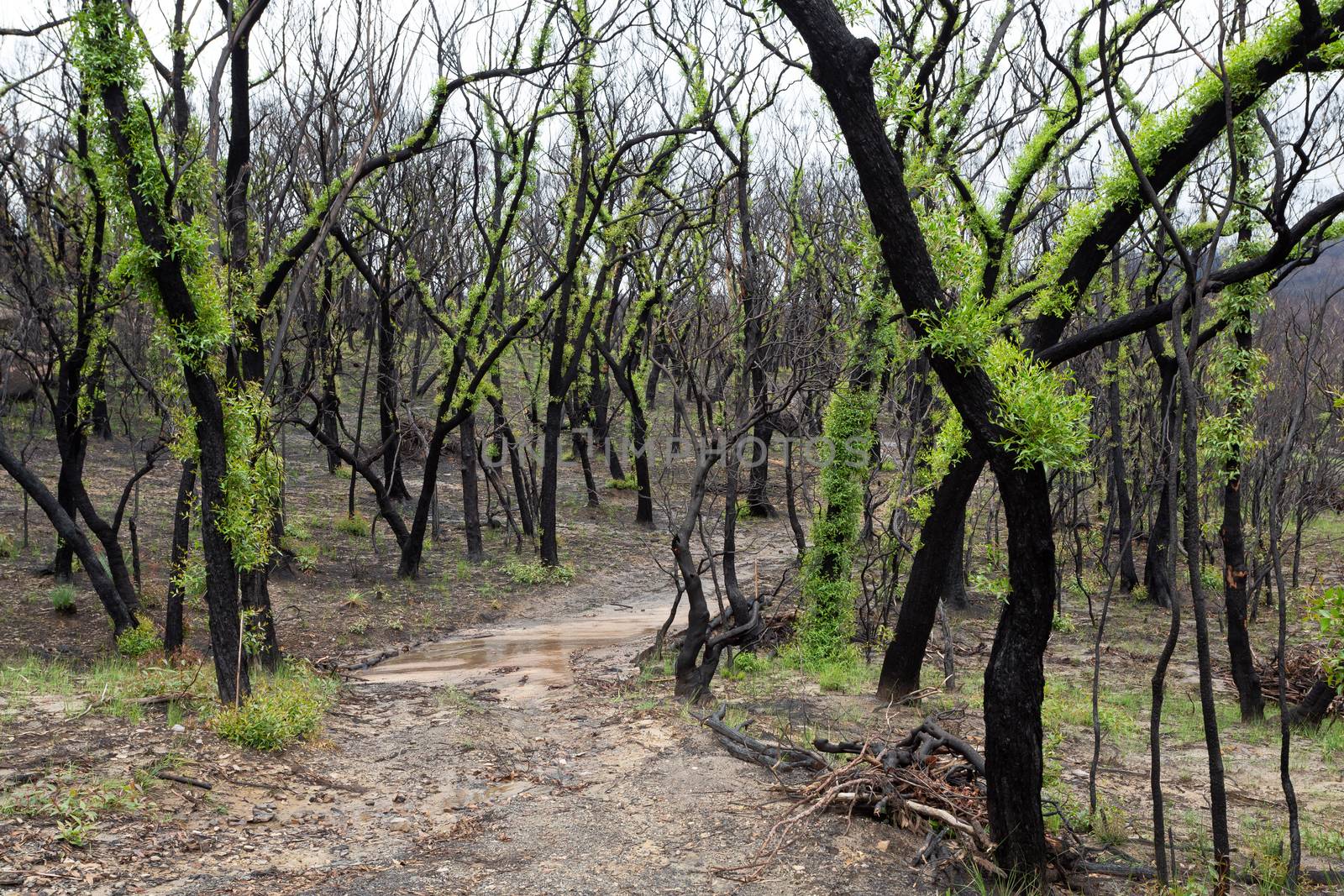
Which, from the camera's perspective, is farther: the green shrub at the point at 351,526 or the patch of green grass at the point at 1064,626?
the green shrub at the point at 351,526

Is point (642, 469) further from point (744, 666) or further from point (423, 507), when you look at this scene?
point (744, 666)

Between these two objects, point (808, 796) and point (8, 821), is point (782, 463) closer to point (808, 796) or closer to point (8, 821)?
point (808, 796)

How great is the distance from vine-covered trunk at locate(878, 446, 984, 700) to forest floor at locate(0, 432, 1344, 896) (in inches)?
15.8

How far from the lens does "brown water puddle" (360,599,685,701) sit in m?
11.0

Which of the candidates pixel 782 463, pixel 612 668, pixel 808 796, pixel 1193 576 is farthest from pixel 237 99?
pixel 782 463

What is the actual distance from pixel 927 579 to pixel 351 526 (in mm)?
13692

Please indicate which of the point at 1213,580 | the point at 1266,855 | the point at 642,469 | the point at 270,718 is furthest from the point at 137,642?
the point at 1213,580

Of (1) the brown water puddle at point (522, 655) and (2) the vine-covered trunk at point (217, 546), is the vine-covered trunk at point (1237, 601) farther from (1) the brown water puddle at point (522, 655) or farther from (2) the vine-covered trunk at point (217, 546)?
(2) the vine-covered trunk at point (217, 546)

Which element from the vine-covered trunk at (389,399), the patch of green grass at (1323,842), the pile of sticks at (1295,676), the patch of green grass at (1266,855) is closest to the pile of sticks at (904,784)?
the patch of green grass at (1266,855)

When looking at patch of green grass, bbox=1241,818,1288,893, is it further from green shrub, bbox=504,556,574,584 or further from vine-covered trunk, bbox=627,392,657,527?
vine-covered trunk, bbox=627,392,657,527

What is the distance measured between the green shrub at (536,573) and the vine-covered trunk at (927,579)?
966 centimetres

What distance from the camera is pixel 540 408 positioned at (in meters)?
32.9

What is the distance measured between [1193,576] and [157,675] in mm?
8090

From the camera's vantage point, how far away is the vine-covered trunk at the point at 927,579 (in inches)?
340
